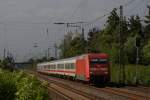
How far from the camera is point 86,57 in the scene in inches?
1864

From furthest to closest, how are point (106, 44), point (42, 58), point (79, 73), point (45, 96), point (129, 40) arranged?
point (42, 58), point (106, 44), point (129, 40), point (79, 73), point (45, 96)

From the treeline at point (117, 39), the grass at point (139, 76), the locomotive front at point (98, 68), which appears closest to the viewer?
the locomotive front at point (98, 68)

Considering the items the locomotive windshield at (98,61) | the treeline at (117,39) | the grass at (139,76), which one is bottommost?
the grass at (139,76)

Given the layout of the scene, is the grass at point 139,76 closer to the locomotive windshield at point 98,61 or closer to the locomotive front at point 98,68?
the locomotive front at point 98,68

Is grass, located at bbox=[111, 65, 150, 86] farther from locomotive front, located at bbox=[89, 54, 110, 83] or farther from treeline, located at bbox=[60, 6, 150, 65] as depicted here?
treeline, located at bbox=[60, 6, 150, 65]

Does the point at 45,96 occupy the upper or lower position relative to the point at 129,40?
lower

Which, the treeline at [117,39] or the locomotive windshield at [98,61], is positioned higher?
the treeline at [117,39]

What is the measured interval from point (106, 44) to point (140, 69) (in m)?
51.0

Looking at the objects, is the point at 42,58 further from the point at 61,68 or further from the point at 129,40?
the point at 61,68

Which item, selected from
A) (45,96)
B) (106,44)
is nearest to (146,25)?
(106,44)

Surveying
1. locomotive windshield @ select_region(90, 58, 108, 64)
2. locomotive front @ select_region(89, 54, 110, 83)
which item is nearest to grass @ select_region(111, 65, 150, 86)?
locomotive front @ select_region(89, 54, 110, 83)

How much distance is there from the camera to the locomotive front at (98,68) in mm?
46594

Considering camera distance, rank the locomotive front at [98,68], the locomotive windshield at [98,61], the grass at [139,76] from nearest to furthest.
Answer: the locomotive front at [98,68] → the locomotive windshield at [98,61] → the grass at [139,76]

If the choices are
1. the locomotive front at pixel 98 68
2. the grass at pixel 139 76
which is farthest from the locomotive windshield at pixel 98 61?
the grass at pixel 139 76
